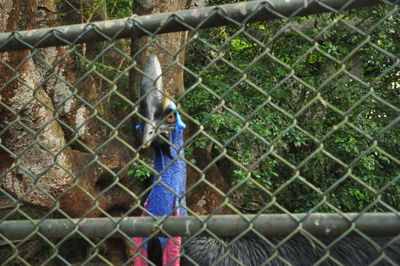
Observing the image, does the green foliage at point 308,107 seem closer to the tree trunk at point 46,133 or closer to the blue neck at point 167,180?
the tree trunk at point 46,133

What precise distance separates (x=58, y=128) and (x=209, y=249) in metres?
1.59

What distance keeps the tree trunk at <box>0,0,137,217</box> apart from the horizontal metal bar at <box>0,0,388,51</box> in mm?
1699

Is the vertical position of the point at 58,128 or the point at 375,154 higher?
the point at 58,128

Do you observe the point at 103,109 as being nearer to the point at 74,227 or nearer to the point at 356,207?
the point at 356,207

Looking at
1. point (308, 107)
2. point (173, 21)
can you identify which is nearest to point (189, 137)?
point (308, 107)

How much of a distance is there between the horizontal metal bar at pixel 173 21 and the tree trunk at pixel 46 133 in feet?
5.58

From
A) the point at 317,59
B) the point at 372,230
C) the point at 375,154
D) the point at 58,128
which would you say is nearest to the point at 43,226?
the point at 372,230

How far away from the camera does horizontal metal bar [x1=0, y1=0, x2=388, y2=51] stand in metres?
1.67

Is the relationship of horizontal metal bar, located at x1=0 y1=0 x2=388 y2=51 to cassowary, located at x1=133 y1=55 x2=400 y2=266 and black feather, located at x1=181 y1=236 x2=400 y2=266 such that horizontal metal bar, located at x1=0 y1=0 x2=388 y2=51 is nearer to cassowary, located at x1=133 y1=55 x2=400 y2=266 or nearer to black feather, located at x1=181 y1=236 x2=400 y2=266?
cassowary, located at x1=133 y1=55 x2=400 y2=266

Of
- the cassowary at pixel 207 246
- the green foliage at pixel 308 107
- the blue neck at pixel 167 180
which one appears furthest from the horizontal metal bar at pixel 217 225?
the green foliage at pixel 308 107

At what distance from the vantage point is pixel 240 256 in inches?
132

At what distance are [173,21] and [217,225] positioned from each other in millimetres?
663

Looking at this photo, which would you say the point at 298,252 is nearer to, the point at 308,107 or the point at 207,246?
the point at 207,246

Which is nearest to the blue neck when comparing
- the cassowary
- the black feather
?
the cassowary
